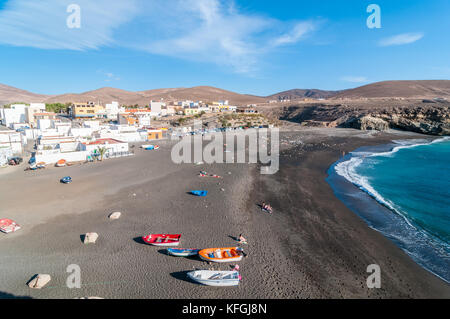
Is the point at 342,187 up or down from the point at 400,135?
down

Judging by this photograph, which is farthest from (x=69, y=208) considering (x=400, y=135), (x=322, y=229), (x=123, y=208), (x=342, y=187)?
(x=400, y=135)

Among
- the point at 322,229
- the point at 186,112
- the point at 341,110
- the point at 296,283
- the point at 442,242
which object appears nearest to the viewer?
the point at 296,283

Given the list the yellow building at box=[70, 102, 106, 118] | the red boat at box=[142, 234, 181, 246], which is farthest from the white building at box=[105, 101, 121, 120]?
the red boat at box=[142, 234, 181, 246]

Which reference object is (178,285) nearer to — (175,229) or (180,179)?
(175,229)

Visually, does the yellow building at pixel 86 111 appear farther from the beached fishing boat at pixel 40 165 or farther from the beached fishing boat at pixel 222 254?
the beached fishing boat at pixel 222 254

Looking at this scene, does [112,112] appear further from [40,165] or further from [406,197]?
[406,197]

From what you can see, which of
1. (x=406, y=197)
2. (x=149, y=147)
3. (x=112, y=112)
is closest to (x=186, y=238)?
(x=406, y=197)

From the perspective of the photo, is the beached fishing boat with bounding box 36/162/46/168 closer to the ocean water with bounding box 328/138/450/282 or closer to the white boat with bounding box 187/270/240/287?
the white boat with bounding box 187/270/240/287
